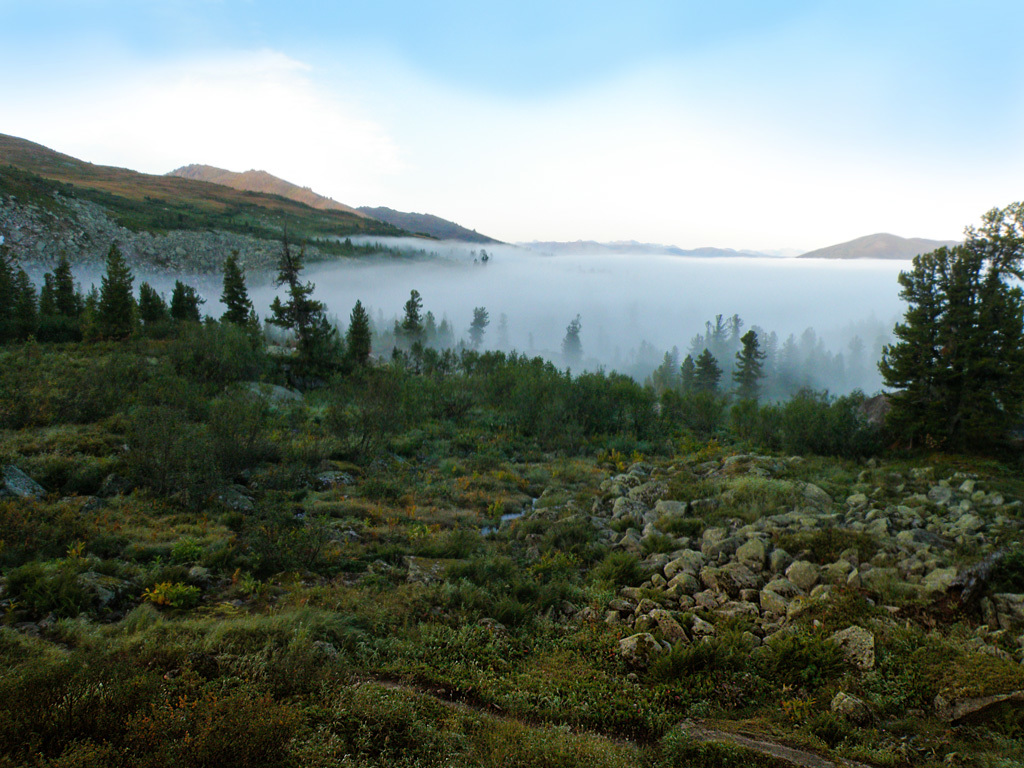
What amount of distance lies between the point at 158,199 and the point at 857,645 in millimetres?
134130

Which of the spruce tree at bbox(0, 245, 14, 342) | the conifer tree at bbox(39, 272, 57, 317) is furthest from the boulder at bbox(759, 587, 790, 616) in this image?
the conifer tree at bbox(39, 272, 57, 317)

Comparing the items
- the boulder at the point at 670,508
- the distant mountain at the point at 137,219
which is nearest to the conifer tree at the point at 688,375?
the distant mountain at the point at 137,219

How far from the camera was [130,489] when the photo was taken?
1143 centimetres

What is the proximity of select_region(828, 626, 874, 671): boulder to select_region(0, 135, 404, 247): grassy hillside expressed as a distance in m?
96.0

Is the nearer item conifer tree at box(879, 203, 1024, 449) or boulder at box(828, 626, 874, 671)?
boulder at box(828, 626, 874, 671)

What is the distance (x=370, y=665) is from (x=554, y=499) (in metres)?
9.55

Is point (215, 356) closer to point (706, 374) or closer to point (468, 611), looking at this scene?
point (468, 611)

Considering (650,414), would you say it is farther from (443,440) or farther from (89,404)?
(89,404)

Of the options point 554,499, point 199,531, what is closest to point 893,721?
point 554,499

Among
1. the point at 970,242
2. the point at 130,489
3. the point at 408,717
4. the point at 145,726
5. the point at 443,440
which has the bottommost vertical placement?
the point at 443,440

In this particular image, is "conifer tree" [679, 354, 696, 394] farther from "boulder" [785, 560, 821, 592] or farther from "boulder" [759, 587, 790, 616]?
"boulder" [759, 587, 790, 616]

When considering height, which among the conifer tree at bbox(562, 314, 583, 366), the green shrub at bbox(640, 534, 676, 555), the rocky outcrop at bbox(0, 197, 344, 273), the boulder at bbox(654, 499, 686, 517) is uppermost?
the rocky outcrop at bbox(0, 197, 344, 273)

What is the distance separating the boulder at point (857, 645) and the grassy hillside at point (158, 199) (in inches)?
3779

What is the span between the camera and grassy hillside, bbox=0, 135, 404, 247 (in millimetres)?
79688
